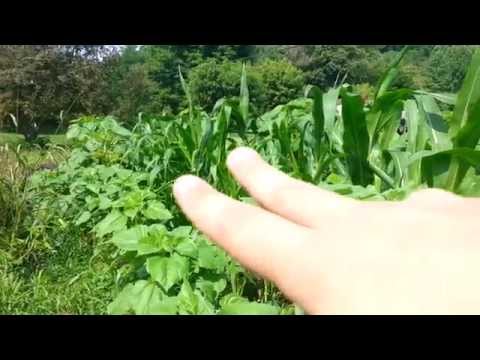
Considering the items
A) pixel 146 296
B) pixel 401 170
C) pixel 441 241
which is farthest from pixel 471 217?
pixel 401 170

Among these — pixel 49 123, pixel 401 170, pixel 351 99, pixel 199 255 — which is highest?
pixel 351 99

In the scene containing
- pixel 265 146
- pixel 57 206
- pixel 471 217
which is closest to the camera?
pixel 471 217

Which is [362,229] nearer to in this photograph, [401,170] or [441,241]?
[441,241]

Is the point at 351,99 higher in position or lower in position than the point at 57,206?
higher

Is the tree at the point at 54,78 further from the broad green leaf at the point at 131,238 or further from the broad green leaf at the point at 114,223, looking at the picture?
the broad green leaf at the point at 131,238

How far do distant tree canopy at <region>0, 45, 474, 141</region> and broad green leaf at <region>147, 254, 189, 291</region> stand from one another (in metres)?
9.42

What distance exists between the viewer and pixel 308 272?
0.49m

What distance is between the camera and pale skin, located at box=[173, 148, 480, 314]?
1.48 ft

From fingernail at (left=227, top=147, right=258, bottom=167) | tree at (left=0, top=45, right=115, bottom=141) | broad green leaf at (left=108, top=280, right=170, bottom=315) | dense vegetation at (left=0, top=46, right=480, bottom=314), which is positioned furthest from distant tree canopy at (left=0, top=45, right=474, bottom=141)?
fingernail at (left=227, top=147, right=258, bottom=167)

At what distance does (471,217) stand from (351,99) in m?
0.98

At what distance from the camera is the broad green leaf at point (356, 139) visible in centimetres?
151

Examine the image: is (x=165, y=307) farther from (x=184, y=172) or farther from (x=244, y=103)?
(x=184, y=172)

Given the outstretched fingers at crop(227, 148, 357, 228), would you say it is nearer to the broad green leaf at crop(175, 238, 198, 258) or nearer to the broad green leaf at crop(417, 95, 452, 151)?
the broad green leaf at crop(175, 238, 198, 258)

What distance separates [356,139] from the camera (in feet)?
5.08
